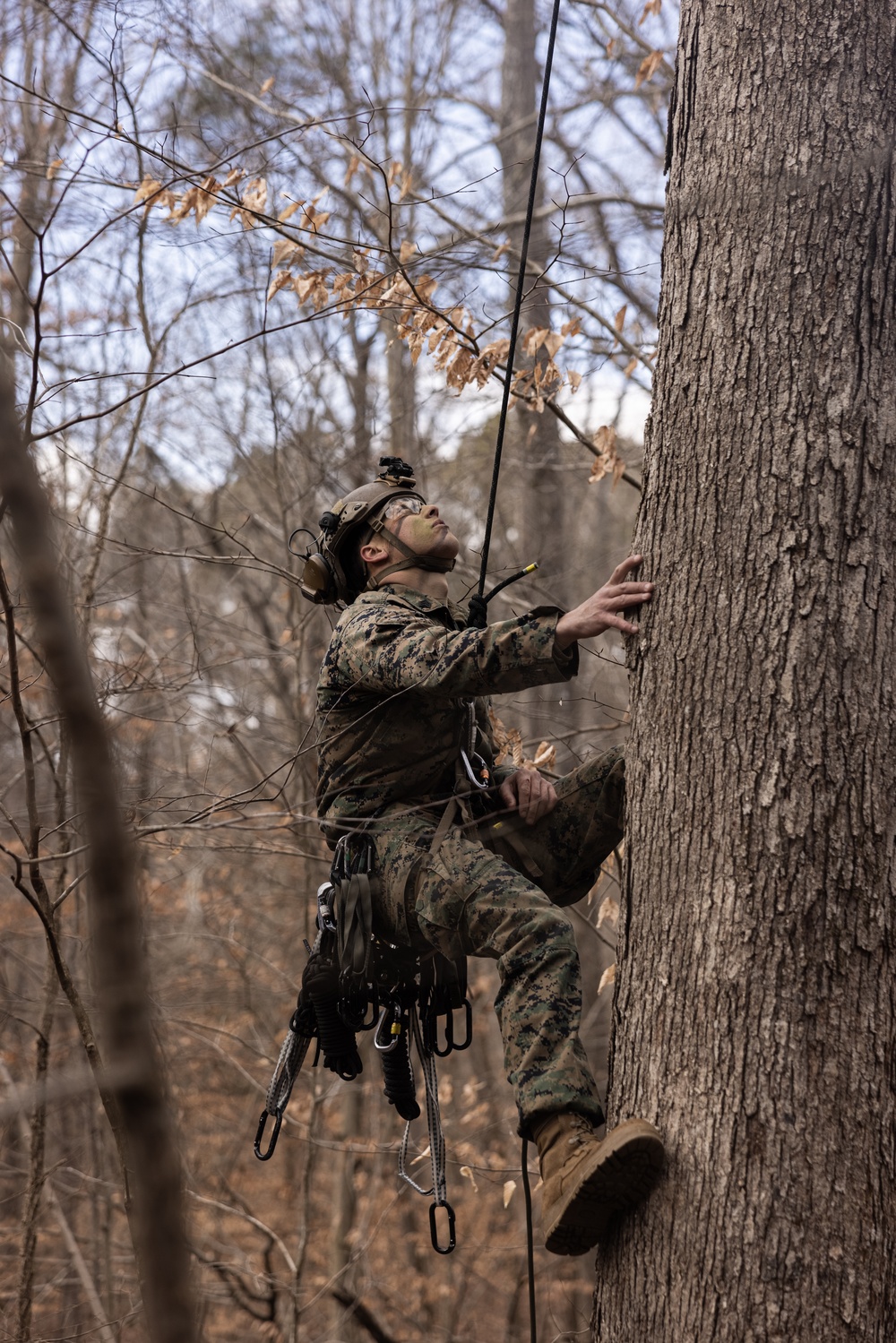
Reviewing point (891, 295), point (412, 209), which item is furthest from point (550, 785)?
point (412, 209)

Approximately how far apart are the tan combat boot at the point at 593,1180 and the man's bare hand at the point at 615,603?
1.19m

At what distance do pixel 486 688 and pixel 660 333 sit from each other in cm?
105

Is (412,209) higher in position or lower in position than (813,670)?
higher

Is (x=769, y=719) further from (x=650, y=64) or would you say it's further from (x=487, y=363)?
(x=650, y=64)

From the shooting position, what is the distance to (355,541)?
4105 mm

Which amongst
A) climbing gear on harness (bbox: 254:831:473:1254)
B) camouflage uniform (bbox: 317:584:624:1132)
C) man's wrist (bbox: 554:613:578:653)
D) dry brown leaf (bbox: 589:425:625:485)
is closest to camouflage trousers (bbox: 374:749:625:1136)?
camouflage uniform (bbox: 317:584:624:1132)

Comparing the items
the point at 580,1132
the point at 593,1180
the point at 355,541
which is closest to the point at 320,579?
the point at 355,541

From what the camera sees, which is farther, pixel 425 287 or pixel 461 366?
pixel 461 366

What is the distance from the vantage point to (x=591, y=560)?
1185 centimetres

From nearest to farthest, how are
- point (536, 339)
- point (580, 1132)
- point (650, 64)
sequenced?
1. point (580, 1132)
2. point (536, 339)
3. point (650, 64)

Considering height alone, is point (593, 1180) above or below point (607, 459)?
below

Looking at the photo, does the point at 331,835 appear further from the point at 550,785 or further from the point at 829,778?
the point at 829,778

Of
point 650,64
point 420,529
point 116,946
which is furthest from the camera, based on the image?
point 650,64

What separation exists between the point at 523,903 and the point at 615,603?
869 millimetres
